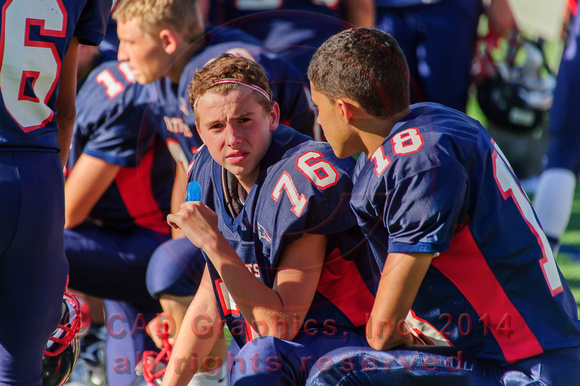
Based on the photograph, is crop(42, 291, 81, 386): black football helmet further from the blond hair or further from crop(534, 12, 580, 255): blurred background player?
crop(534, 12, 580, 255): blurred background player

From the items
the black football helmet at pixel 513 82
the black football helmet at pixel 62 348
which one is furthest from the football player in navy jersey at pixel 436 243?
the black football helmet at pixel 513 82

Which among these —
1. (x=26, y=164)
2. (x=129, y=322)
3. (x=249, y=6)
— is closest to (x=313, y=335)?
(x=26, y=164)

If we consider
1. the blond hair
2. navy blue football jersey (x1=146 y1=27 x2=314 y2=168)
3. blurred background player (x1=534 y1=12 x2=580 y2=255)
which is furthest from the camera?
blurred background player (x1=534 y1=12 x2=580 y2=255)

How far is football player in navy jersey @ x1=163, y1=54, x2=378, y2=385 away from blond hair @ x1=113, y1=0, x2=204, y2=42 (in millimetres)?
652

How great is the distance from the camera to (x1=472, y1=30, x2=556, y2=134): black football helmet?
201 inches

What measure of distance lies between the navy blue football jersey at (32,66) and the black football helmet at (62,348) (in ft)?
1.70

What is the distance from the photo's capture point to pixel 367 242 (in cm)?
185

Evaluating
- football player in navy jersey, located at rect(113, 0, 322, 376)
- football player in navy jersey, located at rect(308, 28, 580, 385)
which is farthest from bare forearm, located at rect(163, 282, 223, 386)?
football player in navy jersey, located at rect(308, 28, 580, 385)

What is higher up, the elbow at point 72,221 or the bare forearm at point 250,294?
the bare forearm at point 250,294

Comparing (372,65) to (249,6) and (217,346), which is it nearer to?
(217,346)

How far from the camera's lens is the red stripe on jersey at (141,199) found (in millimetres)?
2758

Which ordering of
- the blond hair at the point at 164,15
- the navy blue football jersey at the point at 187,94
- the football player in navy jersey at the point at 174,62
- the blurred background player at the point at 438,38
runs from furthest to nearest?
the blurred background player at the point at 438,38, the blond hair at the point at 164,15, the football player in navy jersey at the point at 174,62, the navy blue football jersey at the point at 187,94

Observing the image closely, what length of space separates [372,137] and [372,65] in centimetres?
16

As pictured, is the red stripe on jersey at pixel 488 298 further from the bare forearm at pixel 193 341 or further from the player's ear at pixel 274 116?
the bare forearm at pixel 193 341
